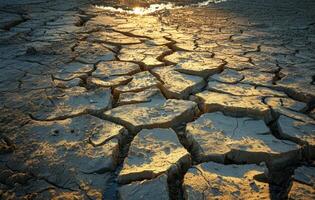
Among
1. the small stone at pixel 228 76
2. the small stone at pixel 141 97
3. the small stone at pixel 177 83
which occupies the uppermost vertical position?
the small stone at pixel 228 76

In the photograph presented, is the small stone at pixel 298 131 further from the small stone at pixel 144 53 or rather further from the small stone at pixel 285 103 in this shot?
the small stone at pixel 144 53

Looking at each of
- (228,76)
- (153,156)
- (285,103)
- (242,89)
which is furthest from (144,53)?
(153,156)

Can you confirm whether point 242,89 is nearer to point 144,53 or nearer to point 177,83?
point 177,83

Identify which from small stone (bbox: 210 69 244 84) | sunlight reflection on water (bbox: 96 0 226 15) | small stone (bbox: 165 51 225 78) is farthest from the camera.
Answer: sunlight reflection on water (bbox: 96 0 226 15)

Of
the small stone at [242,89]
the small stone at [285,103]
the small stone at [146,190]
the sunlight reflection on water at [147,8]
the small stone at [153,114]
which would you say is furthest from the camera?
the sunlight reflection on water at [147,8]

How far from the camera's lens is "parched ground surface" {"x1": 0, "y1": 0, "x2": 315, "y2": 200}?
1.33 meters

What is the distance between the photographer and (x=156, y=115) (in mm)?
1790

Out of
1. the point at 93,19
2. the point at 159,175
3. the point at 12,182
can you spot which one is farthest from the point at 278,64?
the point at 93,19

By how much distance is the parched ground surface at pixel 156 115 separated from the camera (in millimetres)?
1326

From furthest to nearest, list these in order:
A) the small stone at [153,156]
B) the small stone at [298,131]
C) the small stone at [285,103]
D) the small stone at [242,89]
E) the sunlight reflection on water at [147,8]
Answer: the sunlight reflection on water at [147,8] < the small stone at [242,89] < the small stone at [285,103] < the small stone at [298,131] < the small stone at [153,156]

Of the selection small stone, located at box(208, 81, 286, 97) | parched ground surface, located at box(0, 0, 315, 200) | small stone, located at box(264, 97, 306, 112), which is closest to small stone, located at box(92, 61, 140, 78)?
parched ground surface, located at box(0, 0, 315, 200)

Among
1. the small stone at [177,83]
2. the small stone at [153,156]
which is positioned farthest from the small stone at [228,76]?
the small stone at [153,156]

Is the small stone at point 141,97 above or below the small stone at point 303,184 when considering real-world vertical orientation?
above

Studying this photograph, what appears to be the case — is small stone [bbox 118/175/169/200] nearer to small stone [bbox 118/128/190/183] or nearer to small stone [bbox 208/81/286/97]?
small stone [bbox 118/128/190/183]
